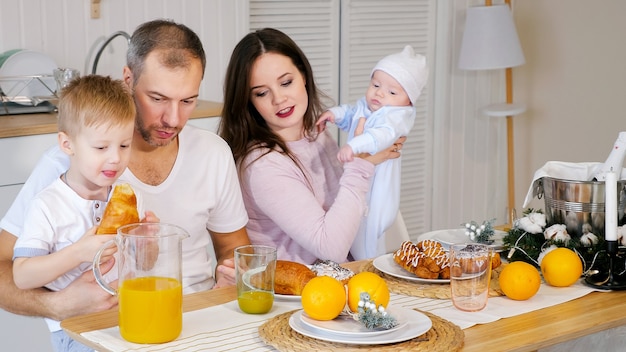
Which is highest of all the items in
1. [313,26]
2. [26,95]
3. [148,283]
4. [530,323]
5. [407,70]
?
[313,26]

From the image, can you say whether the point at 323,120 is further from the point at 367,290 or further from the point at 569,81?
the point at 569,81

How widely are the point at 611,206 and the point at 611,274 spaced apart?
14cm

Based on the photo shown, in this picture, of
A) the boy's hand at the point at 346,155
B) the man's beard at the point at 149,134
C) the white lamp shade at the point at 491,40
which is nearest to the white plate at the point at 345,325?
the man's beard at the point at 149,134

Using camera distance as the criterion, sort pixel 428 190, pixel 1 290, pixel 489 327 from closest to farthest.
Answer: pixel 489 327 < pixel 1 290 < pixel 428 190

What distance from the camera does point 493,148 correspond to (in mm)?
4863

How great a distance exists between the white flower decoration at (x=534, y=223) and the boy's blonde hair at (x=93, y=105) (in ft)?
2.91

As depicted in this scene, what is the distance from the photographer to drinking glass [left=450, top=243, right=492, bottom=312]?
1698 mm

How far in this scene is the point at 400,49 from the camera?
14.5 feet

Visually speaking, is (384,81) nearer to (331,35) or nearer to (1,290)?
(1,290)

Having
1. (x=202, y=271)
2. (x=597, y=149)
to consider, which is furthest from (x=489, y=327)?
(x=597, y=149)

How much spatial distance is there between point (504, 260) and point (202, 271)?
69cm

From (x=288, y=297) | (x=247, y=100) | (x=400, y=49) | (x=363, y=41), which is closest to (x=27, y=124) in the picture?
(x=247, y=100)

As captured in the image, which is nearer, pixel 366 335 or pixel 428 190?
pixel 366 335

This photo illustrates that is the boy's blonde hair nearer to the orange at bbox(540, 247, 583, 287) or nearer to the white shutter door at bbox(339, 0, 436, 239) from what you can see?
the orange at bbox(540, 247, 583, 287)
